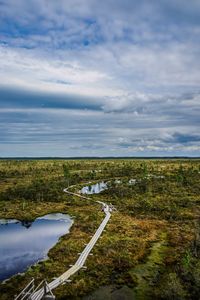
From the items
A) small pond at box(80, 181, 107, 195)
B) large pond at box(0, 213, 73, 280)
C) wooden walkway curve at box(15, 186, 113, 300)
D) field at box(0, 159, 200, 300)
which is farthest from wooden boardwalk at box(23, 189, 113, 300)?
small pond at box(80, 181, 107, 195)

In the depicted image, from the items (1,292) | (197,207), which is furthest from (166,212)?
(1,292)

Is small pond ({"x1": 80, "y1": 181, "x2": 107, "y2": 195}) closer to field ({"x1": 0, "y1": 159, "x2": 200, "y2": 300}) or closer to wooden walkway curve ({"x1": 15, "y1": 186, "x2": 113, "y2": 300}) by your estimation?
field ({"x1": 0, "y1": 159, "x2": 200, "y2": 300})

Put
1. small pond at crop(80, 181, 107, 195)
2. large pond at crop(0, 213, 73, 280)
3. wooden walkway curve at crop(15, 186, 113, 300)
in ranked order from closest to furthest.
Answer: wooden walkway curve at crop(15, 186, 113, 300)
large pond at crop(0, 213, 73, 280)
small pond at crop(80, 181, 107, 195)

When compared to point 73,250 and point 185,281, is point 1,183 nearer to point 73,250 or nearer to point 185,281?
point 73,250

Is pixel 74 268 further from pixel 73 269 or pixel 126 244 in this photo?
pixel 126 244

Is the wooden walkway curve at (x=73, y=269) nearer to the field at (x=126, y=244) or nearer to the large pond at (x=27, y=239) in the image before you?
the field at (x=126, y=244)

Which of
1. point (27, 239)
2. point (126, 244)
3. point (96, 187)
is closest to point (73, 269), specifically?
point (126, 244)

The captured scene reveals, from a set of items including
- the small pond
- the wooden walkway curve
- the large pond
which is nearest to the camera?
the wooden walkway curve
